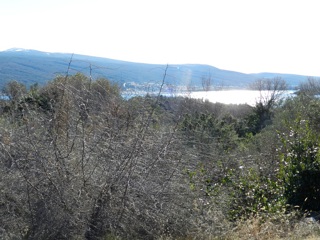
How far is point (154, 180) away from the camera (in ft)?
19.9

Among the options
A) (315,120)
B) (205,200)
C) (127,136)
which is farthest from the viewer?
(315,120)

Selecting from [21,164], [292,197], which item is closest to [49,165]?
[21,164]

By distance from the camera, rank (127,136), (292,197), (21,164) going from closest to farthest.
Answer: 1. (21,164)
2. (127,136)
3. (292,197)

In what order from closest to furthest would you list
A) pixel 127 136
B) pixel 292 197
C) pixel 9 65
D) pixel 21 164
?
1. pixel 21 164
2. pixel 127 136
3. pixel 292 197
4. pixel 9 65

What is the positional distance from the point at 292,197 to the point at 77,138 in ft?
12.7

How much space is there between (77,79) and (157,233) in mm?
2656

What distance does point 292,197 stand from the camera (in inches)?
300

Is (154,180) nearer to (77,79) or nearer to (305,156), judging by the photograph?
(77,79)

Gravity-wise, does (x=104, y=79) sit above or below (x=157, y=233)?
above

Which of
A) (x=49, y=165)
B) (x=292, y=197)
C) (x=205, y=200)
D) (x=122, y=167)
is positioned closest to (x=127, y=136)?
(x=122, y=167)

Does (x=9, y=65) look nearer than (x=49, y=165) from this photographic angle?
No

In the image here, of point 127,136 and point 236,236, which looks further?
point 127,136

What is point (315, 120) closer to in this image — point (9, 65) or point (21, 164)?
point (9, 65)

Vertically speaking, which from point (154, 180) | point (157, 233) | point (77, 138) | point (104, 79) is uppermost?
point (104, 79)
